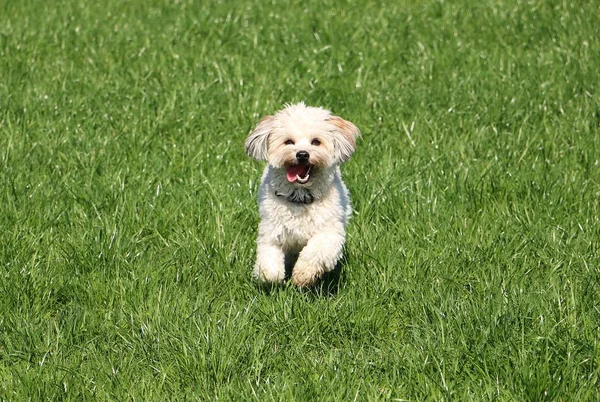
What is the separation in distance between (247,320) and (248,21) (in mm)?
5563

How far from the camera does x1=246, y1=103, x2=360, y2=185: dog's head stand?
4.69 metres

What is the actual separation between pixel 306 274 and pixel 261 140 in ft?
2.44

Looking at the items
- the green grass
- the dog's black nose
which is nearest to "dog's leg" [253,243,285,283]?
the green grass

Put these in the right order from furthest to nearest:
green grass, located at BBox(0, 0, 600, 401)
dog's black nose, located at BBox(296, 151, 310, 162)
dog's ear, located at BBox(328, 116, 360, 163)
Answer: dog's ear, located at BBox(328, 116, 360, 163) → dog's black nose, located at BBox(296, 151, 310, 162) → green grass, located at BBox(0, 0, 600, 401)

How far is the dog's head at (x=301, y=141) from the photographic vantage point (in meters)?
4.69

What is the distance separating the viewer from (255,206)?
5801 millimetres

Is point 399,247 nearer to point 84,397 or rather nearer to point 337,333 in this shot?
point 337,333

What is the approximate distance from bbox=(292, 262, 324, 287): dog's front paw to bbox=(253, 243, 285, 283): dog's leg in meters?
0.08

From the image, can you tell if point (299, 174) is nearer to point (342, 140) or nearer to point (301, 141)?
point (301, 141)

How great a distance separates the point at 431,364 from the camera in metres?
4.07

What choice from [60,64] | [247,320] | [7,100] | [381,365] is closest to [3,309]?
[247,320]

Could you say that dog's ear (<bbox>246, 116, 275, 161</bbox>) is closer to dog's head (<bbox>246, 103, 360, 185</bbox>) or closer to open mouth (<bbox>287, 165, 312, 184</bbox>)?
dog's head (<bbox>246, 103, 360, 185</bbox>)

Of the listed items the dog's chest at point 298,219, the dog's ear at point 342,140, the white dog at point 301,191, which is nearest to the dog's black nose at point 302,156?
the white dog at point 301,191

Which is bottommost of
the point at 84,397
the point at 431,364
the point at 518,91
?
the point at 84,397
